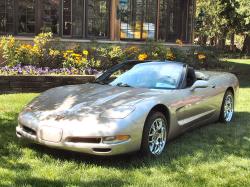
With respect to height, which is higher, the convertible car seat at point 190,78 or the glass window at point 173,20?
the glass window at point 173,20

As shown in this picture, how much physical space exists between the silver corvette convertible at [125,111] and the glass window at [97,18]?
863 cm

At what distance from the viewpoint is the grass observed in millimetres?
5066

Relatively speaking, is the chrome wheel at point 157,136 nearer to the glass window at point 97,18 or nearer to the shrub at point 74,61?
the shrub at point 74,61

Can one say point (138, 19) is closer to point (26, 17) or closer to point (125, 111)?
point (26, 17)

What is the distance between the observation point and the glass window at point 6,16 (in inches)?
590

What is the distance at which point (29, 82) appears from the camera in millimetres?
11617

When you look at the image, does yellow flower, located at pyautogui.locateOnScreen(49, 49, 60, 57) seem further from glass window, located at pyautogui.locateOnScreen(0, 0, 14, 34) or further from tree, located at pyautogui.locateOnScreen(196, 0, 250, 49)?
tree, located at pyautogui.locateOnScreen(196, 0, 250, 49)

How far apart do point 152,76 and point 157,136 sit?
4.43 ft

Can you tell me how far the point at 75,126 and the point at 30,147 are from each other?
1.09 meters

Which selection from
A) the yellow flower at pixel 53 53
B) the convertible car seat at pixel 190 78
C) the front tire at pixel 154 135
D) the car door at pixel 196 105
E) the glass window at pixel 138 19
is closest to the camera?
the front tire at pixel 154 135

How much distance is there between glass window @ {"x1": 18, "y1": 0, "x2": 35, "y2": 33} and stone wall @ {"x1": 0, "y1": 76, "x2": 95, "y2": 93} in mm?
3982

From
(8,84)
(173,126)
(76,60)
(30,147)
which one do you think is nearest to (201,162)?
(173,126)

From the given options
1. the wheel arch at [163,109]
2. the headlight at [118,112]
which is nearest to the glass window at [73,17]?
the wheel arch at [163,109]

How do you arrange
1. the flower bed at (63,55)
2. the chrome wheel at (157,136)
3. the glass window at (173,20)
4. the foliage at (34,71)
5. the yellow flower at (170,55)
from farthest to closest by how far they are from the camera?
the glass window at (173,20) → the yellow flower at (170,55) → the flower bed at (63,55) → the foliage at (34,71) → the chrome wheel at (157,136)
